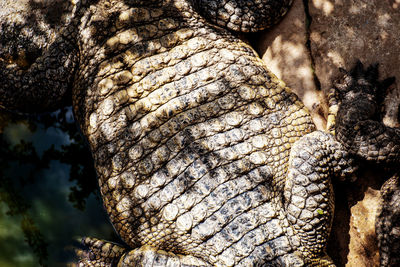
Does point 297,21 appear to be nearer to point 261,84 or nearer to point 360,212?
point 261,84

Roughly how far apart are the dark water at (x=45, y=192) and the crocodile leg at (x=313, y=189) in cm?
253

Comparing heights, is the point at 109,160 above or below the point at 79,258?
above

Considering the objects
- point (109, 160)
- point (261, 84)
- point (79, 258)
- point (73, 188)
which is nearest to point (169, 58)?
point (261, 84)

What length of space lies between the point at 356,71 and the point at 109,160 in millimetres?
3111

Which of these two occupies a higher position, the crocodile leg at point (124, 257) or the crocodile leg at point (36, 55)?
the crocodile leg at point (36, 55)

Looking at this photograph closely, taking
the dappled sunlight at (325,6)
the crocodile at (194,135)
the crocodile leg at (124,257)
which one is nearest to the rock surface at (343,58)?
the dappled sunlight at (325,6)

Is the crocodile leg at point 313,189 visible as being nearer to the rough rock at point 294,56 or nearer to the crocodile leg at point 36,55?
the rough rock at point 294,56

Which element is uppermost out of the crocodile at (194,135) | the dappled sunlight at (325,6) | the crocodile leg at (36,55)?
the crocodile leg at (36,55)

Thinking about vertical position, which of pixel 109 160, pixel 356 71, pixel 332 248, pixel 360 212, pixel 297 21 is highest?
pixel 297 21

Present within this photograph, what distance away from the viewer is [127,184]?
318 centimetres

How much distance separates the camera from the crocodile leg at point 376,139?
3070mm

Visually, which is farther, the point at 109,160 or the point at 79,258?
the point at 79,258

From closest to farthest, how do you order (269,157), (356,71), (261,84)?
(269,157) → (261,84) → (356,71)

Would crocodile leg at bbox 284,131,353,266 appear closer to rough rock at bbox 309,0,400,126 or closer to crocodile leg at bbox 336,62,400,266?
crocodile leg at bbox 336,62,400,266
